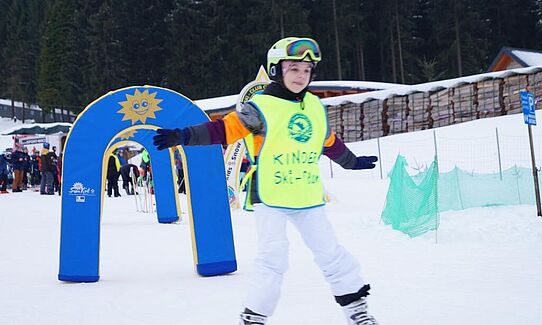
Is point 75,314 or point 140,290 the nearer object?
point 75,314

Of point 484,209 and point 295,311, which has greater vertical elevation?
point 484,209

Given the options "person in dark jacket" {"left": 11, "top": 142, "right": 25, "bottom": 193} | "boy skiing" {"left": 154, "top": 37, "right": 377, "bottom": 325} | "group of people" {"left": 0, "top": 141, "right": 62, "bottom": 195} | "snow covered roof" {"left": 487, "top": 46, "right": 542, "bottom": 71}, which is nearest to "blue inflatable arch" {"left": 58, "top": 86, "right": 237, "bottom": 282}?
"boy skiing" {"left": 154, "top": 37, "right": 377, "bottom": 325}

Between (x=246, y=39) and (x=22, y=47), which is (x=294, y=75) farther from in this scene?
(x=22, y=47)

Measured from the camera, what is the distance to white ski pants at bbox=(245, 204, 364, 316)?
371 centimetres

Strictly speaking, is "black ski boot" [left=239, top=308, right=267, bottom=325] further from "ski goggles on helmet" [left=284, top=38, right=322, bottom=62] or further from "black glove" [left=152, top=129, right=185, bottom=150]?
"ski goggles on helmet" [left=284, top=38, right=322, bottom=62]

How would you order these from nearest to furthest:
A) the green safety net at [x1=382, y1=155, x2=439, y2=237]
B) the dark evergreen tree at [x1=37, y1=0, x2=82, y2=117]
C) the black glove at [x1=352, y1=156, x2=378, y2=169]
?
1. the black glove at [x1=352, y1=156, x2=378, y2=169]
2. the green safety net at [x1=382, y1=155, x2=439, y2=237]
3. the dark evergreen tree at [x1=37, y1=0, x2=82, y2=117]

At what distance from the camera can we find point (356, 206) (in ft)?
47.4

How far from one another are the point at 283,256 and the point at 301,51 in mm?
1225

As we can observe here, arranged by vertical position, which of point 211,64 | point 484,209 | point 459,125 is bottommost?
point 484,209

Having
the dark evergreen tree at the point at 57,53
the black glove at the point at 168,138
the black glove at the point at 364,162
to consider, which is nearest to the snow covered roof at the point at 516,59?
the black glove at the point at 364,162

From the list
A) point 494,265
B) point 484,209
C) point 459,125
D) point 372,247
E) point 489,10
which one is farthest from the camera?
point 489,10

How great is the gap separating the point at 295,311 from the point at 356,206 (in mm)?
9793

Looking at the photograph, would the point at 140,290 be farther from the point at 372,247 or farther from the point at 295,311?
the point at 372,247

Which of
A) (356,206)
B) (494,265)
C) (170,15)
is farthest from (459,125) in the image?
(170,15)
